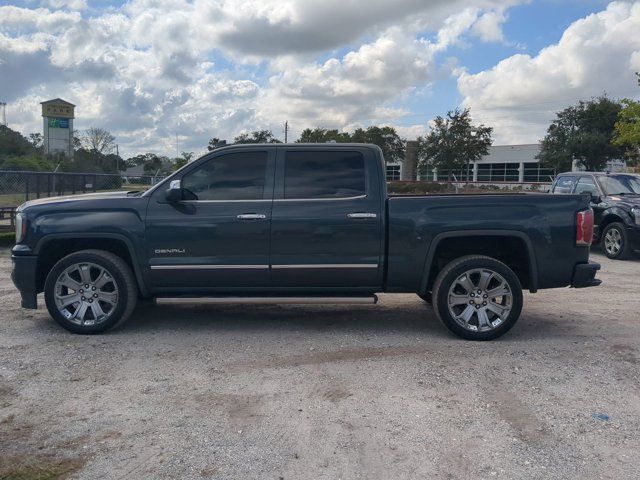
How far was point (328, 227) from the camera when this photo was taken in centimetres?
570

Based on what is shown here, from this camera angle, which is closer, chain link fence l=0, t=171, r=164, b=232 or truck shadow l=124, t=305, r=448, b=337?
truck shadow l=124, t=305, r=448, b=337

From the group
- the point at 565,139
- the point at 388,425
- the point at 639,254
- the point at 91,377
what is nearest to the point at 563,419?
the point at 388,425

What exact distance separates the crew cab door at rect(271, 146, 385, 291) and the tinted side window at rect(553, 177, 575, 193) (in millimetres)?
8562

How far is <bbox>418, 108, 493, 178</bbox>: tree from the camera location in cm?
4141

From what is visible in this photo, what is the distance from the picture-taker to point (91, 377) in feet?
15.3

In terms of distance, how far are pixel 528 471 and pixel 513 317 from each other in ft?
8.28

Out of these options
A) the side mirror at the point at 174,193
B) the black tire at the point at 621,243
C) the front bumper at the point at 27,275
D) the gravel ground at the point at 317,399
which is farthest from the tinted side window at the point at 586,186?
the front bumper at the point at 27,275

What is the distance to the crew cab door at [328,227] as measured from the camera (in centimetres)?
571

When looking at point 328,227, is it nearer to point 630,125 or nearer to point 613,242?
point 613,242

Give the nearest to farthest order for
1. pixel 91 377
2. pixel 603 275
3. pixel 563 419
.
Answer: pixel 563 419, pixel 91 377, pixel 603 275

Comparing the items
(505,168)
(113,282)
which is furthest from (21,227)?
(505,168)

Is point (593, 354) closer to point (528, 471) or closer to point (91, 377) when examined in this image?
point (528, 471)

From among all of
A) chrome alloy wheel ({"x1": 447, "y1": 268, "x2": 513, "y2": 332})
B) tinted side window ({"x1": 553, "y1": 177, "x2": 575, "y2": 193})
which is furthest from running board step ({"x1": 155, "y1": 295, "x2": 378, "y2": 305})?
tinted side window ({"x1": 553, "y1": 177, "x2": 575, "y2": 193})

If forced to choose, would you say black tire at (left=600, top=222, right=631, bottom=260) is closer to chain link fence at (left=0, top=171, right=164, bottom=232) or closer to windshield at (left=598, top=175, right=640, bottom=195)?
windshield at (left=598, top=175, right=640, bottom=195)
